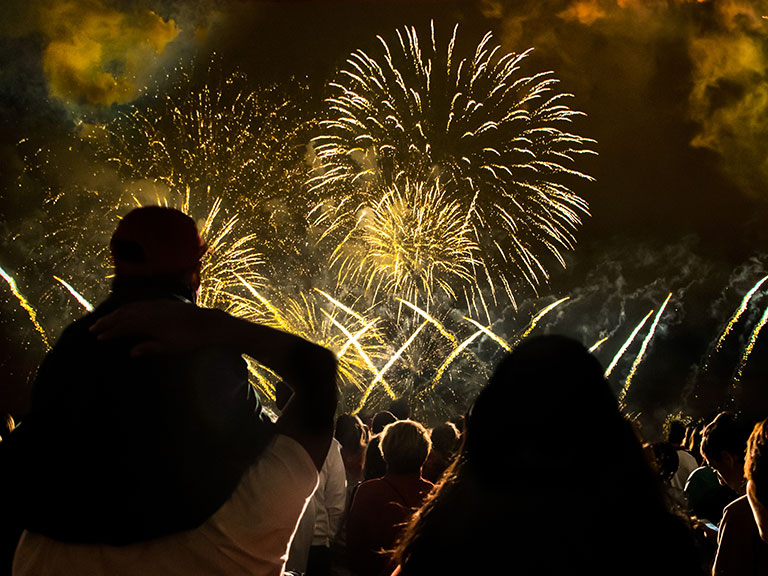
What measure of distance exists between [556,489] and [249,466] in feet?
2.82

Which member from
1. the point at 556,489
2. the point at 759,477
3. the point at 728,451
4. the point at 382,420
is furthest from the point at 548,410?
the point at 382,420

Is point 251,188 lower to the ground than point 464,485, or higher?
lower

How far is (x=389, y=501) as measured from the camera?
4.30 metres

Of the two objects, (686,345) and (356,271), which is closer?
(686,345)

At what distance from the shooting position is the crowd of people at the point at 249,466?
1.67 m

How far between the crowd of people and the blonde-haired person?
2.40m

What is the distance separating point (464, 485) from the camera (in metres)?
1.81

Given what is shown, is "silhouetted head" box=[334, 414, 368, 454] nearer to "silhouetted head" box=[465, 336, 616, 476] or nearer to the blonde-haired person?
the blonde-haired person

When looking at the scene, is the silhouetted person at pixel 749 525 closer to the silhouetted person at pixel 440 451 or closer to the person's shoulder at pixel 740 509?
the person's shoulder at pixel 740 509

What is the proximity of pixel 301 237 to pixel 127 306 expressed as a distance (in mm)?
33094

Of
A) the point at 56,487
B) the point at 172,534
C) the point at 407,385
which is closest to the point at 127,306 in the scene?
the point at 56,487

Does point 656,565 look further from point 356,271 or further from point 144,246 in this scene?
point 356,271

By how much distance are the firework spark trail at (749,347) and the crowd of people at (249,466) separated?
35.8 metres

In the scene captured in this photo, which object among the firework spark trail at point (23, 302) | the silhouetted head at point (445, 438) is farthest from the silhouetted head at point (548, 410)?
the firework spark trail at point (23, 302)
